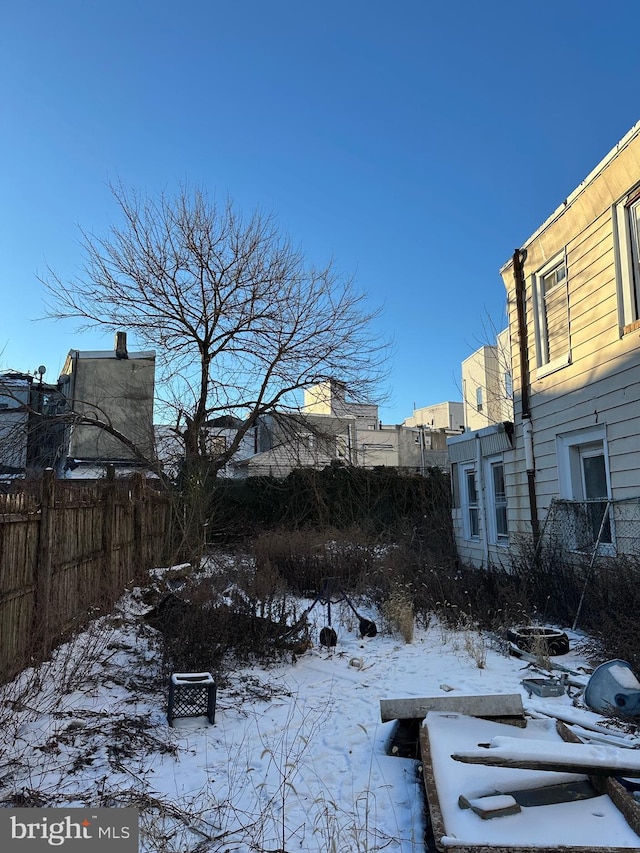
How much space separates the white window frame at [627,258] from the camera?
7.31 m

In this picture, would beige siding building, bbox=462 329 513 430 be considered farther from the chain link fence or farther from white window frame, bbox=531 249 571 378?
the chain link fence

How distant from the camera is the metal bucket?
467 centimetres

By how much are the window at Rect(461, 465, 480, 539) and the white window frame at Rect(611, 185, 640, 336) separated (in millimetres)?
5259

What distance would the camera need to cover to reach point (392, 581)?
9453mm

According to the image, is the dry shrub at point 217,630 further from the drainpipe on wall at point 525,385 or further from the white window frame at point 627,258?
the white window frame at point 627,258

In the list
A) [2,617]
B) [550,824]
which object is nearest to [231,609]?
[2,617]

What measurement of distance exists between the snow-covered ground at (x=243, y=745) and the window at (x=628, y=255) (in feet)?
13.4

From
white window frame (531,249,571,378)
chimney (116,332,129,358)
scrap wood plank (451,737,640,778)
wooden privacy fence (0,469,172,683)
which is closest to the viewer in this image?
scrap wood plank (451,737,640,778)

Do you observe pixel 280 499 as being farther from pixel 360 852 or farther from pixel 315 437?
pixel 360 852

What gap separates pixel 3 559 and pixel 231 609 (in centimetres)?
280

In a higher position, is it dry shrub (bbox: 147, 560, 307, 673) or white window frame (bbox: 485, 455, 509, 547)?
white window frame (bbox: 485, 455, 509, 547)

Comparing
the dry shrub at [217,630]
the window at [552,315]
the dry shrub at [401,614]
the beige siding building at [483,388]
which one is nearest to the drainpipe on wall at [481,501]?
the window at [552,315]

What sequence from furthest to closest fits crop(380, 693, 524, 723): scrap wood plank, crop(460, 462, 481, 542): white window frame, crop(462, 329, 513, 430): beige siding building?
crop(462, 329, 513, 430): beige siding building → crop(460, 462, 481, 542): white window frame → crop(380, 693, 524, 723): scrap wood plank

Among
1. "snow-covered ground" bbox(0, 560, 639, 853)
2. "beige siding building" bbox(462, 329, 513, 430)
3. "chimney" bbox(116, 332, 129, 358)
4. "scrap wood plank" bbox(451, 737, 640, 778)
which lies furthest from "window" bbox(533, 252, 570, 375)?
"chimney" bbox(116, 332, 129, 358)
